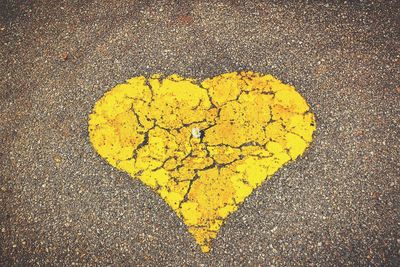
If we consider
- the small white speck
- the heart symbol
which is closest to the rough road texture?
the heart symbol

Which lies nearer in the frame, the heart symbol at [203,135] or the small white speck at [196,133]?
the heart symbol at [203,135]

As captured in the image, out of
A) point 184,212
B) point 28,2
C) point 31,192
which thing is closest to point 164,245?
point 184,212

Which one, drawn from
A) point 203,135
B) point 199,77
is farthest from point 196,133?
point 199,77

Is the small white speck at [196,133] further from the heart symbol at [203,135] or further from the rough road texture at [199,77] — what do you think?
the rough road texture at [199,77]

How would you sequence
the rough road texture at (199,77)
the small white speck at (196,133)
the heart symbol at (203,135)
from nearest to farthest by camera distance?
1. the rough road texture at (199,77)
2. the heart symbol at (203,135)
3. the small white speck at (196,133)

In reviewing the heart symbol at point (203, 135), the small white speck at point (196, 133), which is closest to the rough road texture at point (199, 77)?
the heart symbol at point (203, 135)

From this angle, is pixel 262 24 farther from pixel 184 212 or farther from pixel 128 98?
pixel 184 212
